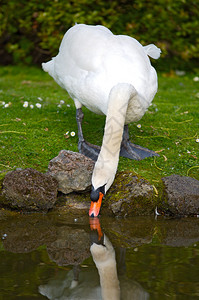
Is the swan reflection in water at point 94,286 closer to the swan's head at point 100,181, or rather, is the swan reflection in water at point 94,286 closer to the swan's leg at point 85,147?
the swan's head at point 100,181

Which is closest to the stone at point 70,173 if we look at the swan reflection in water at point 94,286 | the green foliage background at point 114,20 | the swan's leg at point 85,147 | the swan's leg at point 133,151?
the swan's leg at point 85,147

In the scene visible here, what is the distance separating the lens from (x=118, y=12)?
12328 millimetres

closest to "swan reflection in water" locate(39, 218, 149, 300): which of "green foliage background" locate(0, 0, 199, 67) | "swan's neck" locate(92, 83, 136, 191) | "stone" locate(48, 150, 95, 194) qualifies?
"swan's neck" locate(92, 83, 136, 191)

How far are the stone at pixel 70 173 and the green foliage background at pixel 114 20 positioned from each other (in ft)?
22.0

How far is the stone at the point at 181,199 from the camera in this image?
535cm

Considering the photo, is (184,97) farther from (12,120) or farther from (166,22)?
(12,120)

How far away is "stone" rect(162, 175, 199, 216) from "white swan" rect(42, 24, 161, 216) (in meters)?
0.63

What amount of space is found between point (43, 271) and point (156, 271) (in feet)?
2.77

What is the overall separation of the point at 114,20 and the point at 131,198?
750cm

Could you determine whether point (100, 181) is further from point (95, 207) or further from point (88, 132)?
point (88, 132)

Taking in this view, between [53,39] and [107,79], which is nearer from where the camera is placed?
[107,79]

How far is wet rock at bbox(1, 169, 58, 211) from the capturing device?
5316 millimetres

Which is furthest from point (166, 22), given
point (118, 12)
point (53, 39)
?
point (53, 39)

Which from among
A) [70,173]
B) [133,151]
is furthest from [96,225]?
[133,151]
